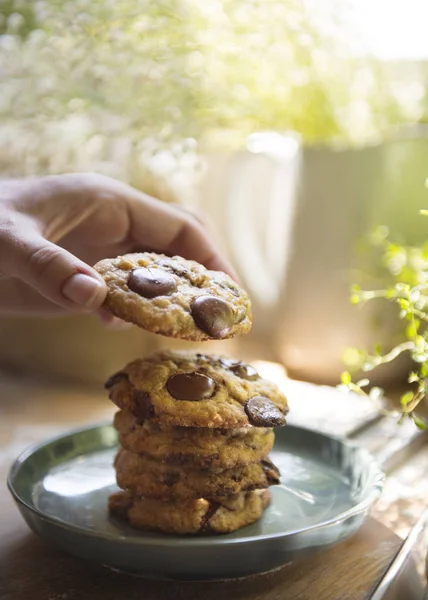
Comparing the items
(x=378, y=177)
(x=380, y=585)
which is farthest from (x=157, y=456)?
(x=378, y=177)

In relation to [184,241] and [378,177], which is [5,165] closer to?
[184,241]

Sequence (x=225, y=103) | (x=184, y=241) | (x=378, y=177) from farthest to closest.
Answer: (x=225, y=103) < (x=378, y=177) < (x=184, y=241)

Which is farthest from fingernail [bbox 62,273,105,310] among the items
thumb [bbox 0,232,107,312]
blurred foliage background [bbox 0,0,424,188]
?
blurred foliage background [bbox 0,0,424,188]

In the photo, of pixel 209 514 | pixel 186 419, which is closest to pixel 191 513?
pixel 209 514

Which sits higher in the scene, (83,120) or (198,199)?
(83,120)

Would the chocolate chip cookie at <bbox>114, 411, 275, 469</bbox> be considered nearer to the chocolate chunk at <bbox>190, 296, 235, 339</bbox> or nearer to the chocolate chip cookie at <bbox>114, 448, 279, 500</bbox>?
the chocolate chip cookie at <bbox>114, 448, 279, 500</bbox>

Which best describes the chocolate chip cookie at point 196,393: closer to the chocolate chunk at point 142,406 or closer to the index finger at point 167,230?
the chocolate chunk at point 142,406

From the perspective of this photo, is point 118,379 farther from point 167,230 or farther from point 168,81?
point 168,81

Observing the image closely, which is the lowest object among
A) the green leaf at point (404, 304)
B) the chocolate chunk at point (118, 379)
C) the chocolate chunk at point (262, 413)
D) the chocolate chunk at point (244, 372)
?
the chocolate chunk at point (118, 379)

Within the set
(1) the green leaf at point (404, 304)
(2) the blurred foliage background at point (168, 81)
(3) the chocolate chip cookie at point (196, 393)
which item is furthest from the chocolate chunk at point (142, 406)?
(2) the blurred foliage background at point (168, 81)
